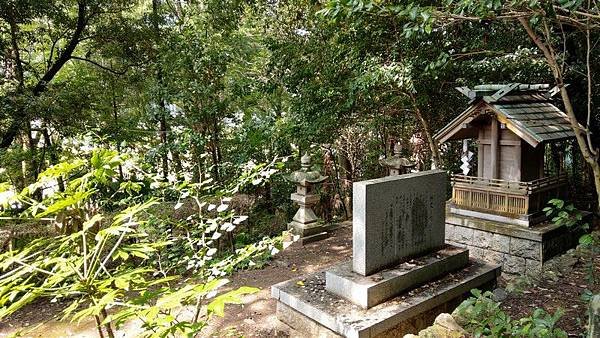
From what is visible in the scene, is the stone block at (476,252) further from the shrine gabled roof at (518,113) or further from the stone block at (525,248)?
the shrine gabled roof at (518,113)

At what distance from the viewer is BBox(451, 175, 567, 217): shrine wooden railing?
6.27 m

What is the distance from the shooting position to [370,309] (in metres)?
4.28

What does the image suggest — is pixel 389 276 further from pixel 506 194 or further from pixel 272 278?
pixel 506 194

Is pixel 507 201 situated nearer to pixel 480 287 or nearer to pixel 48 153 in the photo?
pixel 480 287

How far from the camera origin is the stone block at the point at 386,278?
434 cm

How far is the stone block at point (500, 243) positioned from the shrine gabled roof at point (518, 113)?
1.50 metres

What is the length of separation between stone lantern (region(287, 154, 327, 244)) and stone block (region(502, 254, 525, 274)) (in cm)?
334

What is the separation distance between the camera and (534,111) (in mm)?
6535

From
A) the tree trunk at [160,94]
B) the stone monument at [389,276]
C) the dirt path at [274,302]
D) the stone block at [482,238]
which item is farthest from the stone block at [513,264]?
the tree trunk at [160,94]

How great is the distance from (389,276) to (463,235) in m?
2.94

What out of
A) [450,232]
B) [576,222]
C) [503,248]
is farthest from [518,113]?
[576,222]

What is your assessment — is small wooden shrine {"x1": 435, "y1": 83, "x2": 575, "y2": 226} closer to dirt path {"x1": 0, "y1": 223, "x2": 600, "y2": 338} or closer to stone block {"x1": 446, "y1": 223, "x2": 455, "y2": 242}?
stone block {"x1": 446, "y1": 223, "x2": 455, "y2": 242}

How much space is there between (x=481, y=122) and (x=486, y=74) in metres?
1.57

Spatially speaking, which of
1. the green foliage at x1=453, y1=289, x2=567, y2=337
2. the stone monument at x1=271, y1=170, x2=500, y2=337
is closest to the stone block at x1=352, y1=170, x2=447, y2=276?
the stone monument at x1=271, y1=170, x2=500, y2=337
